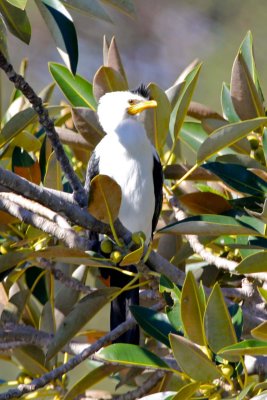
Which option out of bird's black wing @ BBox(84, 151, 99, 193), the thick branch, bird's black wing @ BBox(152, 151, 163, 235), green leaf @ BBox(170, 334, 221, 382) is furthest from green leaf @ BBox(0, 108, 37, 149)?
green leaf @ BBox(170, 334, 221, 382)

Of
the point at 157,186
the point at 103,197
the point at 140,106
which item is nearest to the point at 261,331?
the point at 103,197

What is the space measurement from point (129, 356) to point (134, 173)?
3.74 ft

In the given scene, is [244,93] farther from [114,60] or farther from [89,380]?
[89,380]

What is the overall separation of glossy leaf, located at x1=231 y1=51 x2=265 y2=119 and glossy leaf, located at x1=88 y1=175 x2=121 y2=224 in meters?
0.71

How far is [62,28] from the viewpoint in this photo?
2.40 metres

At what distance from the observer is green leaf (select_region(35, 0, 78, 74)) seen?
94.2 inches

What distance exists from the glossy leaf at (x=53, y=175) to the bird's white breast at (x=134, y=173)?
53 cm

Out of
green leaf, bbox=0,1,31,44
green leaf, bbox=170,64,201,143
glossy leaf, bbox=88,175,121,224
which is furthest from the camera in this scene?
green leaf, bbox=170,64,201,143

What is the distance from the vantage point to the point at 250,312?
2.82 metres

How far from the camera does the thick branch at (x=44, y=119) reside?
2.30 m

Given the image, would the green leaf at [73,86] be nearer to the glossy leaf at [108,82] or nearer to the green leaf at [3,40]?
the glossy leaf at [108,82]

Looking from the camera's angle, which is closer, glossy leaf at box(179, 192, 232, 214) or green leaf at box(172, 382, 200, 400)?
green leaf at box(172, 382, 200, 400)

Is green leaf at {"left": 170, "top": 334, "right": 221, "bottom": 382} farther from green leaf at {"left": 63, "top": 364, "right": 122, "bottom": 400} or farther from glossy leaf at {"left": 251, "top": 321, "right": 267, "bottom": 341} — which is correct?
green leaf at {"left": 63, "top": 364, "right": 122, "bottom": 400}

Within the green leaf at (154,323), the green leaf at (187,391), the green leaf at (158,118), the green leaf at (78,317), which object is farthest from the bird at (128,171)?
the green leaf at (187,391)
